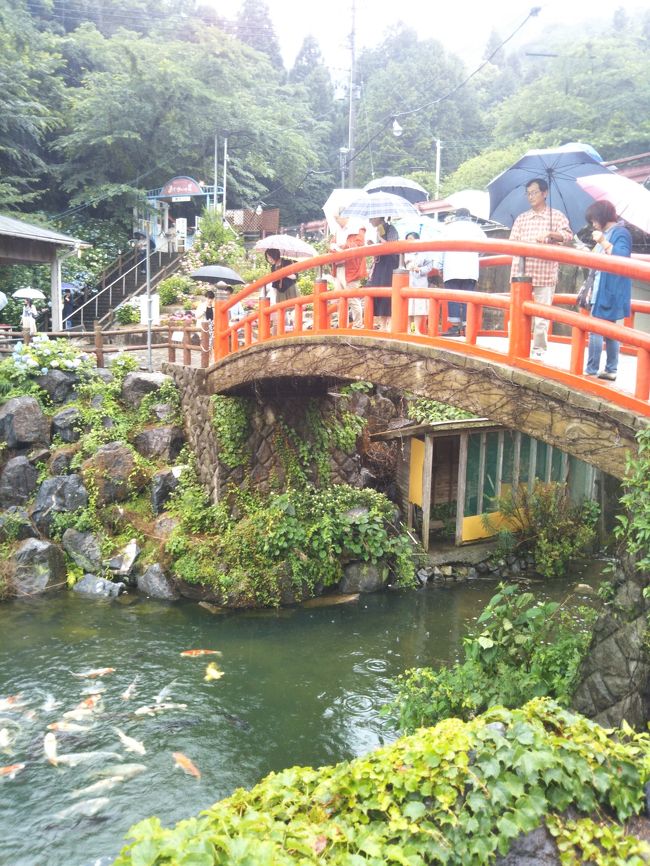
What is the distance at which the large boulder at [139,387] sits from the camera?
1370 centimetres

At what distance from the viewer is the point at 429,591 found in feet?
38.3

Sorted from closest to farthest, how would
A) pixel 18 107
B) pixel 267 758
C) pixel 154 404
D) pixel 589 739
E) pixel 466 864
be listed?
pixel 466 864
pixel 589 739
pixel 267 758
pixel 154 404
pixel 18 107

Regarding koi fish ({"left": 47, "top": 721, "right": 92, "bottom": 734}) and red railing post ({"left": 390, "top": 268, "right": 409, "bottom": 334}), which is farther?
koi fish ({"left": 47, "top": 721, "right": 92, "bottom": 734})

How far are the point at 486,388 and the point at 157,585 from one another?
22.4 ft

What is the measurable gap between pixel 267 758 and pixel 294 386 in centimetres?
586

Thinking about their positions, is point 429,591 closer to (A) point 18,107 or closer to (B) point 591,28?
(A) point 18,107

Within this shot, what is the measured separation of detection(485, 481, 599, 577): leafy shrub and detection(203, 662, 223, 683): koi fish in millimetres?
5649

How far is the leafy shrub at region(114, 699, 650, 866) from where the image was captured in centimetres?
353

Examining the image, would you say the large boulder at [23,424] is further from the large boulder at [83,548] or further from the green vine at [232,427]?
the green vine at [232,427]

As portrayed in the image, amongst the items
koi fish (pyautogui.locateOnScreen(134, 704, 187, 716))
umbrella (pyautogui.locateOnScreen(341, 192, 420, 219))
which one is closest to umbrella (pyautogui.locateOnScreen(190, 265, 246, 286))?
umbrella (pyautogui.locateOnScreen(341, 192, 420, 219))

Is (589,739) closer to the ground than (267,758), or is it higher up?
higher up

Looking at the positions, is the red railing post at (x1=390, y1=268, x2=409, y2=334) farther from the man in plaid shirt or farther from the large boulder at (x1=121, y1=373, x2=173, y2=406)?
the large boulder at (x1=121, y1=373, x2=173, y2=406)

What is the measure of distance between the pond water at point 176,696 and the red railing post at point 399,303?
4347 millimetres

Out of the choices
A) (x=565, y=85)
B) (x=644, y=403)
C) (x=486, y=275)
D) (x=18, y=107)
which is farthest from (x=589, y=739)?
(x=565, y=85)
